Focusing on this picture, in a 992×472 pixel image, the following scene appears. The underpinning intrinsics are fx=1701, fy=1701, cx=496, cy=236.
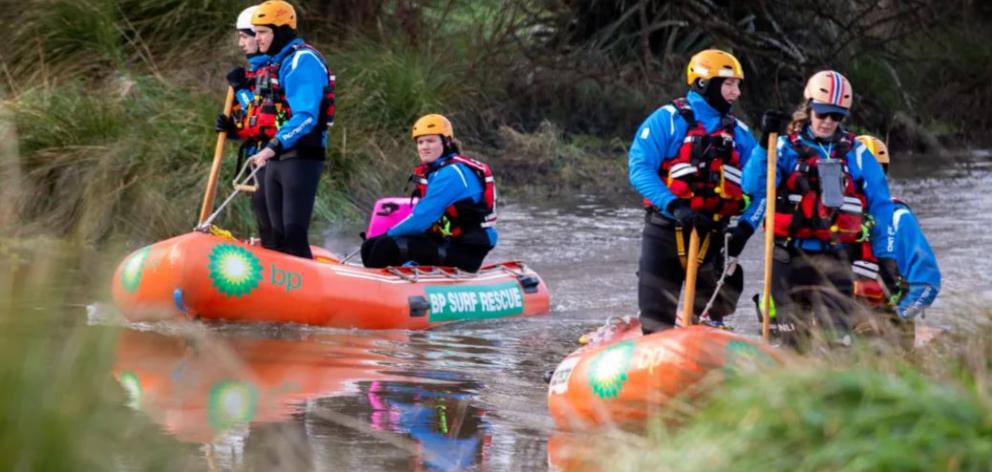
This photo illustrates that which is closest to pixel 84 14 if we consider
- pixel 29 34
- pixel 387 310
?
pixel 29 34

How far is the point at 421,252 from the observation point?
1156 cm

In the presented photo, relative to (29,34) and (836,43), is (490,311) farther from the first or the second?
(836,43)

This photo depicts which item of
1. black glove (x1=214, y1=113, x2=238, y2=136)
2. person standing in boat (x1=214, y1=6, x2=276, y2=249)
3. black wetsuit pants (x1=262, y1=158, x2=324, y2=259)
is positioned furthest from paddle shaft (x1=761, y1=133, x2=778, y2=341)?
black glove (x1=214, y1=113, x2=238, y2=136)

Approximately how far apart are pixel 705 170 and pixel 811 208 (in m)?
0.62

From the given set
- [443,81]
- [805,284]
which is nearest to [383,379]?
[805,284]

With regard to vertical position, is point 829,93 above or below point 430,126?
above

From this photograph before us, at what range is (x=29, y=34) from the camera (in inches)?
634

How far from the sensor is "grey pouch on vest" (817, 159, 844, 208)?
7.88m

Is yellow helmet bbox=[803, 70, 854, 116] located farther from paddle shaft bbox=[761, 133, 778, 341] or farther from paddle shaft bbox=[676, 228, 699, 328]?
paddle shaft bbox=[676, 228, 699, 328]

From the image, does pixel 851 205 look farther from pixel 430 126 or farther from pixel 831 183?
pixel 430 126

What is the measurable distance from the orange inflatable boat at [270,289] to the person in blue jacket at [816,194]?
3390 millimetres

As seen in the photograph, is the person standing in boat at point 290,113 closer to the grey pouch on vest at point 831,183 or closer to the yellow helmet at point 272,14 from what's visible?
the yellow helmet at point 272,14

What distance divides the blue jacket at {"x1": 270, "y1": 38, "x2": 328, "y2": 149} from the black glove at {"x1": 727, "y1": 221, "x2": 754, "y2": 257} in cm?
326

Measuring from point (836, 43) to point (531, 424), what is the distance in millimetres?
16448
